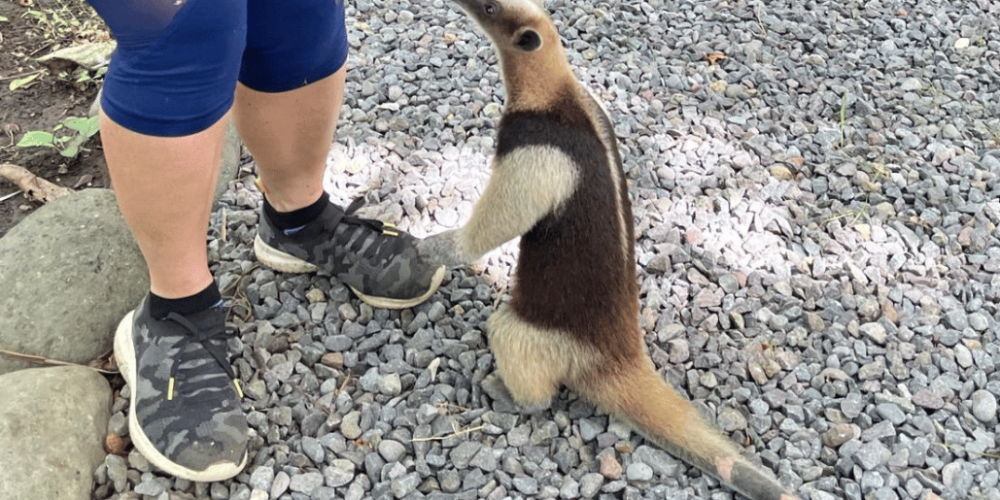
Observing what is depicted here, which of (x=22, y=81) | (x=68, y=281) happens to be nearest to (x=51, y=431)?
(x=68, y=281)

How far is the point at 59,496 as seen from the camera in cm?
236

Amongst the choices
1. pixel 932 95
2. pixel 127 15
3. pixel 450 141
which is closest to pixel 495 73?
pixel 450 141

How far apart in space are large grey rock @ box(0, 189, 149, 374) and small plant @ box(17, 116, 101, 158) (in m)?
0.67

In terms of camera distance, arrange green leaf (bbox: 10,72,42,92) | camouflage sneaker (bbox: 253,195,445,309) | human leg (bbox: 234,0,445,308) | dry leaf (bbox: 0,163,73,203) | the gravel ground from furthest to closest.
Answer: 1. green leaf (bbox: 10,72,42,92)
2. dry leaf (bbox: 0,163,73,203)
3. camouflage sneaker (bbox: 253,195,445,309)
4. the gravel ground
5. human leg (bbox: 234,0,445,308)

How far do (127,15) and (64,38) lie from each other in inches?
121

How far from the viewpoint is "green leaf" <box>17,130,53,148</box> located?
3686 millimetres

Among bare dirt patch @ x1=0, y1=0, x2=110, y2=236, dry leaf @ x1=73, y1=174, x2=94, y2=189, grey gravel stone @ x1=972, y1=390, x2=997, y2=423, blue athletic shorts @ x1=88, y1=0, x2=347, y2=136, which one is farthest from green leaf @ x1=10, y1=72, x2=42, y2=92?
grey gravel stone @ x1=972, y1=390, x2=997, y2=423

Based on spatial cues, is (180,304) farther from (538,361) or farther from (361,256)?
(538,361)

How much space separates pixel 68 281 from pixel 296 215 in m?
0.81

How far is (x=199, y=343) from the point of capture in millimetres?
2590

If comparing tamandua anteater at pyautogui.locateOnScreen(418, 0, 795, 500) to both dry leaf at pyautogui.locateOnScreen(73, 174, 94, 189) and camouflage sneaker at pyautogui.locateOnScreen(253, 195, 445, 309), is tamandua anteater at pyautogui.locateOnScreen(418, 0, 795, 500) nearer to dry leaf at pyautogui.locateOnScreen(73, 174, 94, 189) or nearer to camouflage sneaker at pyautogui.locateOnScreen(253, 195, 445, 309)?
camouflage sneaker at pyautogui.locateOnScreen(253, 195, 445, 309)

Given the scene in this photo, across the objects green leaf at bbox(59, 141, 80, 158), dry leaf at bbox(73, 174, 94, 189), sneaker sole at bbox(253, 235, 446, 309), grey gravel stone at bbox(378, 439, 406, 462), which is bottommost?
dry leaf at bbox(73, 174, 94, 189)

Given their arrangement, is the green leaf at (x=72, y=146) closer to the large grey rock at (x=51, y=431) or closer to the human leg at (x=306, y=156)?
the human leg at (x=306, y=156)

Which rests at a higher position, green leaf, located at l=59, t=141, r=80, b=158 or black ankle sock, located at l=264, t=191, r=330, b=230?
black ankle sock, located at l=264, t=191, r=330, b=230
